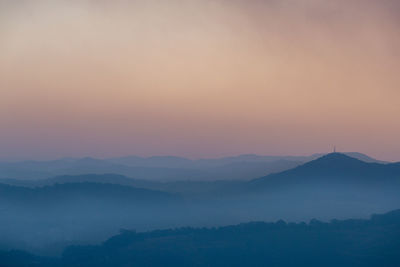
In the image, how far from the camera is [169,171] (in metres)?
62.7

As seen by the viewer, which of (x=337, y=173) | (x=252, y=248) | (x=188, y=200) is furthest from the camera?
(x=188, y=200)

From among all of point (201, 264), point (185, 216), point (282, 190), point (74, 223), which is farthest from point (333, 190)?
point (74, 223)

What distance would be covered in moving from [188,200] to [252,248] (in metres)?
18.3

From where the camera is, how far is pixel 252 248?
4219 cm

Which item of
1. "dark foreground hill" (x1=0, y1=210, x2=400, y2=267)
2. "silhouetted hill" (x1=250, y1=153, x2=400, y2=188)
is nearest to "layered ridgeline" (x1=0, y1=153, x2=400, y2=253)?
"silhouetted hill" (x1=250, y1=153, x2=400, y2=188)

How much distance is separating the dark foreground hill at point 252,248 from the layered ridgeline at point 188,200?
13.0ft

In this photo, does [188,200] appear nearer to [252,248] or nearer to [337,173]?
[337,173]

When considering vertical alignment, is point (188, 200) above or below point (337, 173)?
below

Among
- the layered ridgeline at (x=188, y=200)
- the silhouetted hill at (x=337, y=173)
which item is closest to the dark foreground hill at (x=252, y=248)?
the layered ridgeline at (x=188, y=200)

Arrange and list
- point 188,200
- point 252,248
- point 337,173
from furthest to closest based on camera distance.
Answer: point 188,200 < point 337,173 < point 252,248

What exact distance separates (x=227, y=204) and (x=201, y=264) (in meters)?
17.6

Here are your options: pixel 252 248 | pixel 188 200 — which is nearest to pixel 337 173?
pixel 188 200

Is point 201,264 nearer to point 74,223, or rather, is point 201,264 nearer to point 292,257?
point 292,257

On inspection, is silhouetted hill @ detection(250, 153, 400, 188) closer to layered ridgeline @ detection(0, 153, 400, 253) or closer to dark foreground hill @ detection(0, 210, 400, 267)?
layered ridgeline @ detection(0, 153, 400, 253)
